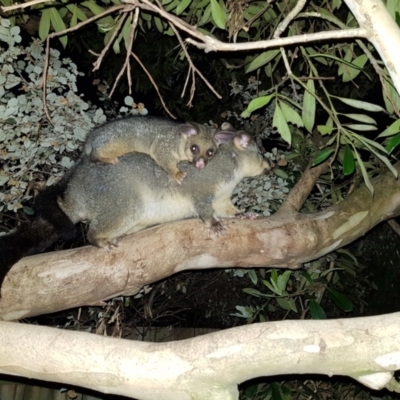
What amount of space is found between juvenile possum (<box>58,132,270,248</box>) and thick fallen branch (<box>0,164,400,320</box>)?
0.16 meters

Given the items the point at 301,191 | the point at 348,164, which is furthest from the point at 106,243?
the point at 348,164

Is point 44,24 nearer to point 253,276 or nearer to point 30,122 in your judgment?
point 30,122

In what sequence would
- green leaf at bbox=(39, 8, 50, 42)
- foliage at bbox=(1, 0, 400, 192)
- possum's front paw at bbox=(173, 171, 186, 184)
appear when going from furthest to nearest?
possum's front paw at bbox=(173, 171, 186, 184) < green leaf at bbox=(39, 8, 50, 42) < foliage at bbox=(1, 0, 400, 192)

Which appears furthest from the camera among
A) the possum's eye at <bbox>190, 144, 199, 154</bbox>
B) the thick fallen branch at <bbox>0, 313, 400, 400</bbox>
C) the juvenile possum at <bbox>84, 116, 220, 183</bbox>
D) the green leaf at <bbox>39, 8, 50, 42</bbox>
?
the possum's eye at <bbox>190, 144, 199, 154</bbox>

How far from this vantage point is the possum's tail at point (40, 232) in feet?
11.0

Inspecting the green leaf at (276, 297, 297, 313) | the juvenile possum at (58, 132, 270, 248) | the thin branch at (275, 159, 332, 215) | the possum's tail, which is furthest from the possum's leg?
the green leaf at (276, 297, 297, 313)

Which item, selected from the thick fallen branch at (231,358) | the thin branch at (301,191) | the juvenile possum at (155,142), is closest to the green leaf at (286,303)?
the thin branch at (301,191)

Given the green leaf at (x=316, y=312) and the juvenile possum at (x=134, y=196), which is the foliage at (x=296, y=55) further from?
the green leaf at (x=316, y=312)

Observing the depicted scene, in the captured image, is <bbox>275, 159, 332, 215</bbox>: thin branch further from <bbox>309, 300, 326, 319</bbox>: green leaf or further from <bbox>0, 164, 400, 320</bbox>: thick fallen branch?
<bbox>309, 300, 326, 319</bbox>: green leaf

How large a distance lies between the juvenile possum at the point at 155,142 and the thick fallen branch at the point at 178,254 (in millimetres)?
568

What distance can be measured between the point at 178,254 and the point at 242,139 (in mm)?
1407

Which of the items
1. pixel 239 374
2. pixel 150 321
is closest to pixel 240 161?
pixel 150 321

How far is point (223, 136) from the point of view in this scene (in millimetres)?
4473

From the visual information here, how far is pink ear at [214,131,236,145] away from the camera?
14.6ft
